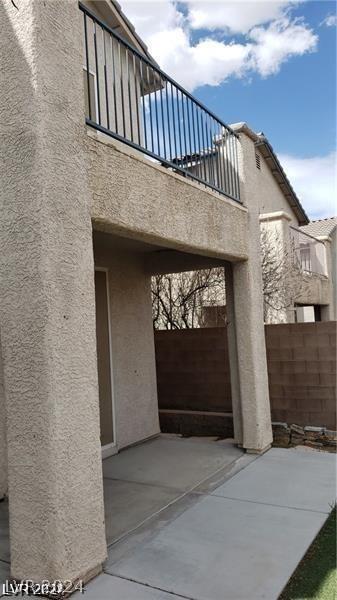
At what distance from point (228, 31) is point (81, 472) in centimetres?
744

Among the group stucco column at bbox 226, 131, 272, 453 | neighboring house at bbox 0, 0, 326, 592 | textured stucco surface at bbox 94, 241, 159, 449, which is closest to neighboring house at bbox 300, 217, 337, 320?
stucco column at bbox 226, 131, 272, 453

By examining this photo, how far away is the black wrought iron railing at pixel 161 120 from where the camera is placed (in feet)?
15.6

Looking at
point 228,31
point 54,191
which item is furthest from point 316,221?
point 54,191

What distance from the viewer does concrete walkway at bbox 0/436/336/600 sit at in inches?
142

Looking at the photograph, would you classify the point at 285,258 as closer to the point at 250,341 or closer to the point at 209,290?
the point at 209,290

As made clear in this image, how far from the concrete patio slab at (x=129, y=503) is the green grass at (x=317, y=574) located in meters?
1.65

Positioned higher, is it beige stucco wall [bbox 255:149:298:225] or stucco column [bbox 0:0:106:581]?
beige stucco wall [bbox 255:149:298:225]

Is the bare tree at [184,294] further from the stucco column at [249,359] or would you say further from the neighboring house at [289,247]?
the stucco column at [249,359]

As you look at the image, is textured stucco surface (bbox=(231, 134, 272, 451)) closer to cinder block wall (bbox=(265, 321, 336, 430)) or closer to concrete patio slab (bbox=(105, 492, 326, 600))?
cinder block wall (bbox=(265, 321, 336, 430))

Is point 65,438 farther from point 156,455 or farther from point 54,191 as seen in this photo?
point 156,455

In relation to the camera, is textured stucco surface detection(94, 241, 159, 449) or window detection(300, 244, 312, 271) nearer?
textured stucco surface detection(94, 241, 159, 449)

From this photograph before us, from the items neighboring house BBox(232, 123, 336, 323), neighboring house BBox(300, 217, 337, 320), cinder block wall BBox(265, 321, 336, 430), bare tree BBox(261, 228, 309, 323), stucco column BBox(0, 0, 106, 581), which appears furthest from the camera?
neighboring house BBox(300, 217, 337, 320)

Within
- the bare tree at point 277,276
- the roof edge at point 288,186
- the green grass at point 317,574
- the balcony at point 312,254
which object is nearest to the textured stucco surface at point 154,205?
the green grass at point 317,574

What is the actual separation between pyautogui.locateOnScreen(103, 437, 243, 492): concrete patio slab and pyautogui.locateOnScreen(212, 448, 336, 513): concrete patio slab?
47 centimetres
